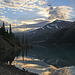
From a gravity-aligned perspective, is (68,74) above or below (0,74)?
below

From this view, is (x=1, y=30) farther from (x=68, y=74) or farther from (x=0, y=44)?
(x=68, y=74)

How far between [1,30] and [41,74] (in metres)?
102

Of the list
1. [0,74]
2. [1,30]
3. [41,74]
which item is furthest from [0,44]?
[0,74]

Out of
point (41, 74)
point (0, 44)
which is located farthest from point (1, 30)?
point (41, 74)

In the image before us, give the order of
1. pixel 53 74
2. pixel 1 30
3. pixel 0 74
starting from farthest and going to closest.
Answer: pixel 1 30, pixel 53 74, pixel 0 74

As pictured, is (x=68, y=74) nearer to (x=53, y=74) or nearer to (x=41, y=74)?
(x=53, y=74)

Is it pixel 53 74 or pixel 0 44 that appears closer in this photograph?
pixel 53 74

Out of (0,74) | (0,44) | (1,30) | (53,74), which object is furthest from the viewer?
(1,30)

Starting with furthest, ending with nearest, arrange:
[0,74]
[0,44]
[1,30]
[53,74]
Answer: [1,30] → [0,44] → [53,74] → [0,74]

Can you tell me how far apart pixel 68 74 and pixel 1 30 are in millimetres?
103957

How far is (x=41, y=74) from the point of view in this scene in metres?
30.6

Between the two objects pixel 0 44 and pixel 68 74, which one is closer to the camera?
pixel 68 74

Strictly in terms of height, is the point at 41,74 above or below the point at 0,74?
below

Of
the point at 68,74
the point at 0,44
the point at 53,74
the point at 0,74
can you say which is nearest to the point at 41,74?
the point at 53,74
